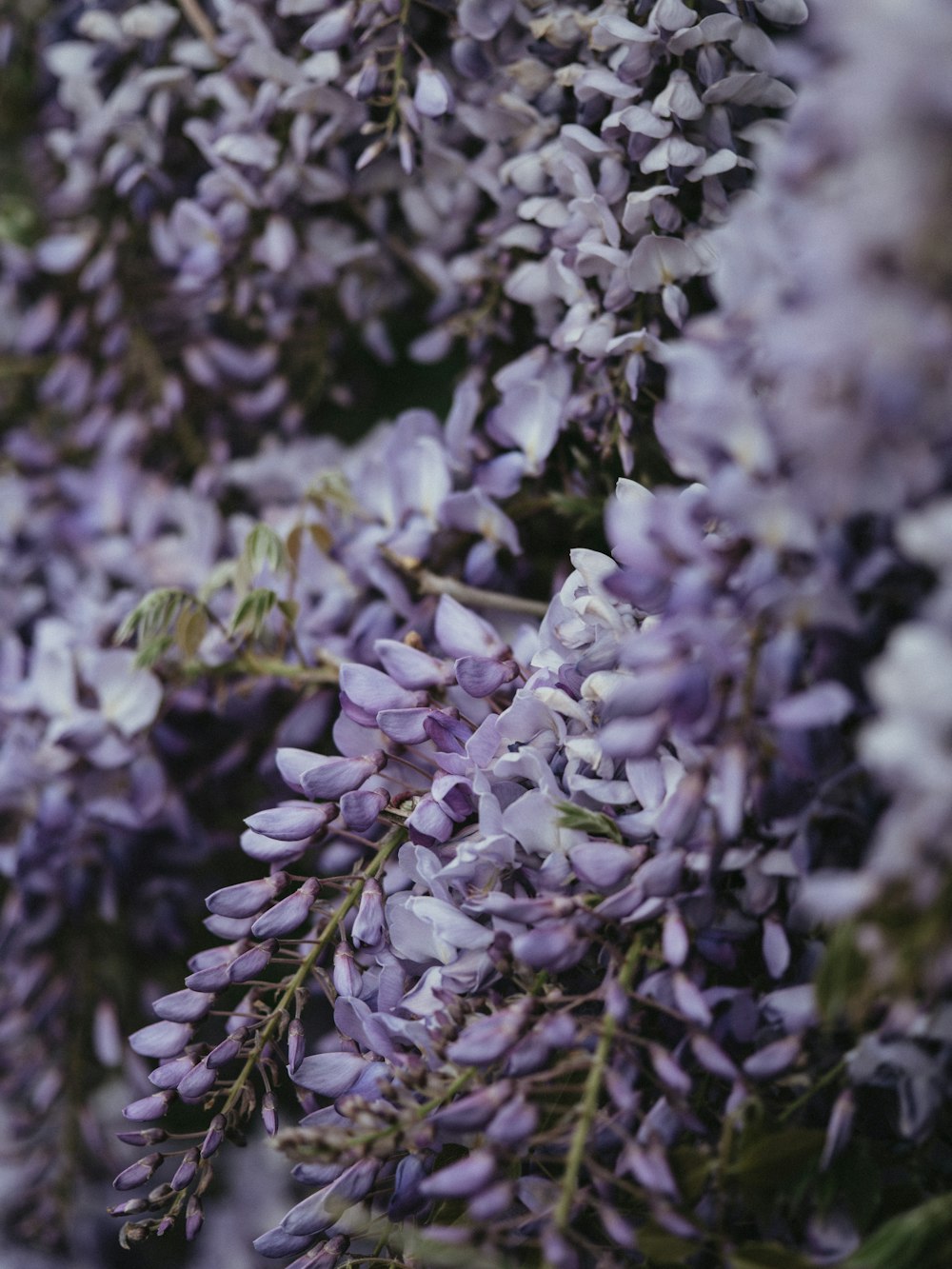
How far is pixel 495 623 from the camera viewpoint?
0.84 m

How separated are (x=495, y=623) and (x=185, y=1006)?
339 mm

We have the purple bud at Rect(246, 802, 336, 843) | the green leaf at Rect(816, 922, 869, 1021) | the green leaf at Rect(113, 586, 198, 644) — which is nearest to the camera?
the green leaf at Rect(816, 922, 869, 1021)

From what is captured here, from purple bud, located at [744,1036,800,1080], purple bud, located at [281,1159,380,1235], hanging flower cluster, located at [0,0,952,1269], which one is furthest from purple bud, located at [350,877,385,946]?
purple bud, located at [744,1036,800,1080]

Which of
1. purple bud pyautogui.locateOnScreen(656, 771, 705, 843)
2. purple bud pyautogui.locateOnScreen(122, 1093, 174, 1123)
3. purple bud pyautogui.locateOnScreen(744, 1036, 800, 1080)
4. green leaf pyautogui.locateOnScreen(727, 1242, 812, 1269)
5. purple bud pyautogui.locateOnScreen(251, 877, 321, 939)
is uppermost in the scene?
purple bud pyautogui.locateOnScreen(656, 771, 705, 843)

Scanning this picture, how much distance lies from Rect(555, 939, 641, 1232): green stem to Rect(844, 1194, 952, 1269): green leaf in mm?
116

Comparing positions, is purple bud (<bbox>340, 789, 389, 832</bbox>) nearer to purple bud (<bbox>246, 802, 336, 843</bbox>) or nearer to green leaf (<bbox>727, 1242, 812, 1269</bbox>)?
purple bud (<bbox>246, 802, 336, 843</bbox>)

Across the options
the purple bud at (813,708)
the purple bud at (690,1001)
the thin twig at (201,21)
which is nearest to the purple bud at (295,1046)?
the purple bud at (690,1001)

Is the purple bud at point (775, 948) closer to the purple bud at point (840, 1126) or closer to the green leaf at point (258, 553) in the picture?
the purple bud at point (840, 1126)

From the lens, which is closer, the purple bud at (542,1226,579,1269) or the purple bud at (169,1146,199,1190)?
the purple bud at (542,1226,579,1269)

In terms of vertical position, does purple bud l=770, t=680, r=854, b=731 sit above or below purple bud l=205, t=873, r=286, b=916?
above

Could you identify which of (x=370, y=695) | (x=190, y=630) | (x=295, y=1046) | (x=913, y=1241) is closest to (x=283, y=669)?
(x=190, y=630)

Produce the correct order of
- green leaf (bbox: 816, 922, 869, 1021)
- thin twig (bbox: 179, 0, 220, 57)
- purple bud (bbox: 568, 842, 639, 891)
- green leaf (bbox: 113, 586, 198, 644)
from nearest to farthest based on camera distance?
green leaf (bbox: 816, 922, 869, 1021) → purple bud (bbox: 568, 842, 639, 891) → green leaf (bbox: 113, 586, 198, 644) → thin twig (bbox: 179, 0, 220, 57)

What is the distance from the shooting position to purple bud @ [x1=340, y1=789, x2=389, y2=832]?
2.09ft

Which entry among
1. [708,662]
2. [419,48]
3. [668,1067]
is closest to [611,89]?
[419,48]
